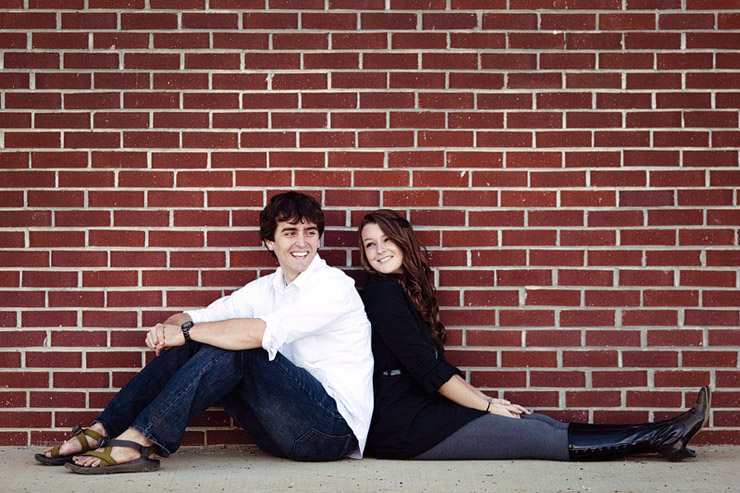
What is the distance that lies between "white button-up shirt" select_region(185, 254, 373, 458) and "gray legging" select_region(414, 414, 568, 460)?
0.39 meters

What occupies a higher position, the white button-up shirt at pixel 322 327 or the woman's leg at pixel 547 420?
the white button-up shirt at pixel 322 327

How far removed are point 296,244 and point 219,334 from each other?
0.52 metres

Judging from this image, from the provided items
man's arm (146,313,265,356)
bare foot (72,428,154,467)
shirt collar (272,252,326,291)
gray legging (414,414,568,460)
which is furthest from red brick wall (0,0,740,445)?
bare foot (72,428,154,467)

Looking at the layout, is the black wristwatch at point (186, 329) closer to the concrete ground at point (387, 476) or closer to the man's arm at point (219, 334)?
the man's arm at point (219, 334)

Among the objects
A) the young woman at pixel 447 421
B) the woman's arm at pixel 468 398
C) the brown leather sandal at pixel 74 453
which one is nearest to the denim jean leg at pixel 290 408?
the young woman at pixel 447 421

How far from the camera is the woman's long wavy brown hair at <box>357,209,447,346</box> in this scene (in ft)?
11.6

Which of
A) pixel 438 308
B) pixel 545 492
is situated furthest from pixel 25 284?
pixel 545 492

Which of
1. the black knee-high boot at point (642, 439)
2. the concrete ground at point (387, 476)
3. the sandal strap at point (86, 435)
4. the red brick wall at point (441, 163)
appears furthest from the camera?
the red brick wall at point (441, 163)

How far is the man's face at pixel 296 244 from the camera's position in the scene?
344 cm

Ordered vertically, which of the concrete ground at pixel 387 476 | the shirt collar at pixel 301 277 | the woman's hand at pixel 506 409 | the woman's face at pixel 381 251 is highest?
the woman's face at pixel 381 251

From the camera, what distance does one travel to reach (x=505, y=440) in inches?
133

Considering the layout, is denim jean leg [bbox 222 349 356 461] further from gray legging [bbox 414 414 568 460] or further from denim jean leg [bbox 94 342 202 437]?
gray legging [bbox 414 414 568 460]

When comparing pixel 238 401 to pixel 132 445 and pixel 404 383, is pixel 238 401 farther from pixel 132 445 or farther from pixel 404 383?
pixel 404 383

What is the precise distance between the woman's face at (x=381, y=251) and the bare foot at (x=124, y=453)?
1224 millimetres
